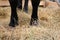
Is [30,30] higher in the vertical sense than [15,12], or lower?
lower

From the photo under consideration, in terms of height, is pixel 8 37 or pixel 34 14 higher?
pixel 34 14

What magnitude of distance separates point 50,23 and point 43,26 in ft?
0.55

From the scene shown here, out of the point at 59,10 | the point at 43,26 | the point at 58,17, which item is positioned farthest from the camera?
the point at 59,10

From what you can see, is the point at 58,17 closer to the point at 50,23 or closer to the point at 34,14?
the point at 50,23

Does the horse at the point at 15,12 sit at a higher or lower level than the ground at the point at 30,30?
higher

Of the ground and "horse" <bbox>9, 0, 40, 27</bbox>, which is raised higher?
"horse" <bbox>9, 0, 40, 27</bbox>

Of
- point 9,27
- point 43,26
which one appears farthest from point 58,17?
point 9,27

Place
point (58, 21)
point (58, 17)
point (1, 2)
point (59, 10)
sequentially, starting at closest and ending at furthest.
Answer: point (58, 21) < point (58, 17) < point (59, 10) < point (1, 2)

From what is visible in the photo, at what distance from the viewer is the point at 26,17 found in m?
2.51

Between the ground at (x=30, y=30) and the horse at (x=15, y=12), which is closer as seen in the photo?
the ground at (x=30, y=30)

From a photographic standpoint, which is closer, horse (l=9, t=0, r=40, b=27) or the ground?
the ground

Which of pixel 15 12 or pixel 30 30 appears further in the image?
pixel 15 12

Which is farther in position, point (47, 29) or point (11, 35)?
point (47, 29)

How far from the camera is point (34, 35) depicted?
6.14 ft
